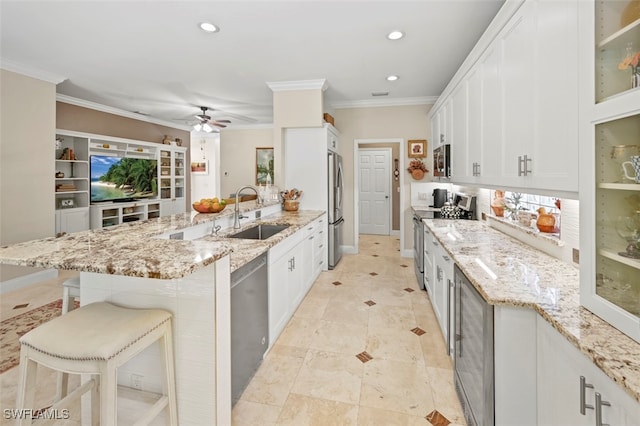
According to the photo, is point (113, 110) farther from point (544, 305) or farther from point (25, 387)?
point (544, 305)

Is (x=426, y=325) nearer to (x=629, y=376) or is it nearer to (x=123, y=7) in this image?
(x=629, y=376)

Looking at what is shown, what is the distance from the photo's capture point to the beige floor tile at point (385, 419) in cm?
170

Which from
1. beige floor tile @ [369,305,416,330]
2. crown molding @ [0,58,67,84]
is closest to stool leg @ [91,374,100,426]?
beige floor tile @ [369,305,416,330]

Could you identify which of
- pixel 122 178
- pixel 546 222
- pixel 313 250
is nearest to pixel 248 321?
pixel 313 250

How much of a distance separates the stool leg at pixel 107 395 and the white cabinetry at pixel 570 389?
1.57 meters

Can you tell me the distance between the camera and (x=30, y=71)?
12.5 ft

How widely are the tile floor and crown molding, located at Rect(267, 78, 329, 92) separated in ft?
9.27

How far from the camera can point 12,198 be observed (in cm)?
374

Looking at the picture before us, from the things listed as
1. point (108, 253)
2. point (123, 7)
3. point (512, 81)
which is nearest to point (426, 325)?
point (512, 81)

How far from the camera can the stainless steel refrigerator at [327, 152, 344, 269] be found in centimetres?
461

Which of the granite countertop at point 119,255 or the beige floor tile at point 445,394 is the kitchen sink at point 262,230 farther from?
the beige floor tile at point 445,394

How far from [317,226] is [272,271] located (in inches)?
69.9

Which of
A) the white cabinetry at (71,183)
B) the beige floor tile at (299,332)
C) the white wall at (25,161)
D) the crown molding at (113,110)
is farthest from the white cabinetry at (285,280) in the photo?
the crown molding at (113,110)

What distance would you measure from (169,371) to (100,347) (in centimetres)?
38
